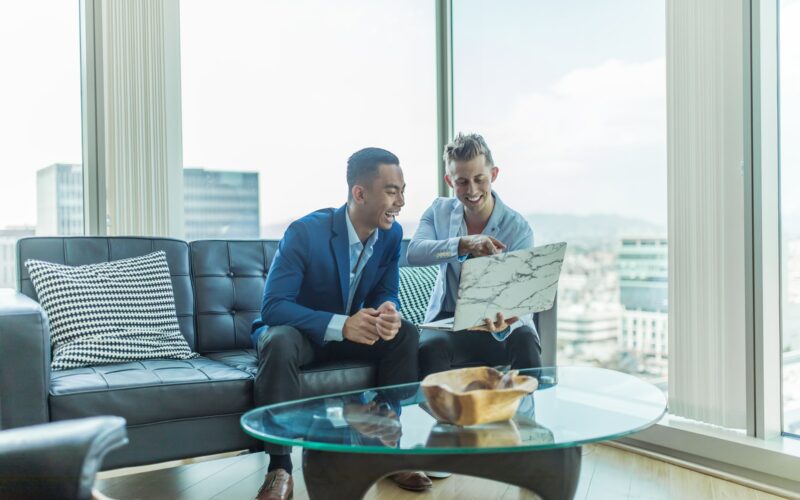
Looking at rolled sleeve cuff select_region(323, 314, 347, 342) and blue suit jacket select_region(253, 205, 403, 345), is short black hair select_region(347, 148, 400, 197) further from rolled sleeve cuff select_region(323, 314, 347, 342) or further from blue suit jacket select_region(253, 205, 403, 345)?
rolled sleeve cuff select_region(323, 314, 347, 342)

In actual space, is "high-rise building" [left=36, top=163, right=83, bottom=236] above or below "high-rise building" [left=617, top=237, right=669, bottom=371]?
above

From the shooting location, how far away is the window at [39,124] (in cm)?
287

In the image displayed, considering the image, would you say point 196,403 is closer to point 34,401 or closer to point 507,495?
point 34,401

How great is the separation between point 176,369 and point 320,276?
558 millimetres

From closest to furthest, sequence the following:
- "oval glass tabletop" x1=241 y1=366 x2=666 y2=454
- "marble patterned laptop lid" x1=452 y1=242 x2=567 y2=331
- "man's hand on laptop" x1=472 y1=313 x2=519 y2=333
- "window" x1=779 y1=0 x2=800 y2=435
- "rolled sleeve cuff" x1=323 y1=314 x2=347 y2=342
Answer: "oval glass tabletop" x1=241 y1=366 x2=666 y2=454
"marble patterned laptop lid" x1=452 y1=242 x2=567 y2=331
"man's hand on laptop" x1=472 y1=313 x2=519 y2=333
"rolled sleeve cuff" x1=323 y1=314 x2=347 y2=342
"window" x1=779 y1=0 x2=800 y2=435

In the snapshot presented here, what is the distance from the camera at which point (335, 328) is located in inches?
86.2

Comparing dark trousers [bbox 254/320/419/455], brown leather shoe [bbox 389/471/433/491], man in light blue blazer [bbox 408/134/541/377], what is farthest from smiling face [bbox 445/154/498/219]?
brown leather shoe [bbox 389/471/433/491]

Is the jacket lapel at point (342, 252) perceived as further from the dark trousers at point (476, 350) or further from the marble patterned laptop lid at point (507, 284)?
the marble patterned laptop lid at point (507, 284)

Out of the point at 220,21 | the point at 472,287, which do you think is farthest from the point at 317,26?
the point at 472,287

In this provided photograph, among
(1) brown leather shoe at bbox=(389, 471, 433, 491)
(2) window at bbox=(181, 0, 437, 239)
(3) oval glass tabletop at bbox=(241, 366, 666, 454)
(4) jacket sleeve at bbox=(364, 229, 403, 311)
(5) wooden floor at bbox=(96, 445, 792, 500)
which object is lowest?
(5) wooden floor at bbox=(96, 445, 792, 500)

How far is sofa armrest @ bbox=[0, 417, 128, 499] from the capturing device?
3.23 ft

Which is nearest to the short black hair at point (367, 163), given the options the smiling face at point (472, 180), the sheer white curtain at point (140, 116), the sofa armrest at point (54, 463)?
the smiling face at point (472, 180)

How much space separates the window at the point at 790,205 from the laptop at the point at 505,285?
85 cm

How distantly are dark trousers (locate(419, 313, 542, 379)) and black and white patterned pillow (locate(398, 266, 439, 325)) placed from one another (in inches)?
13.6
